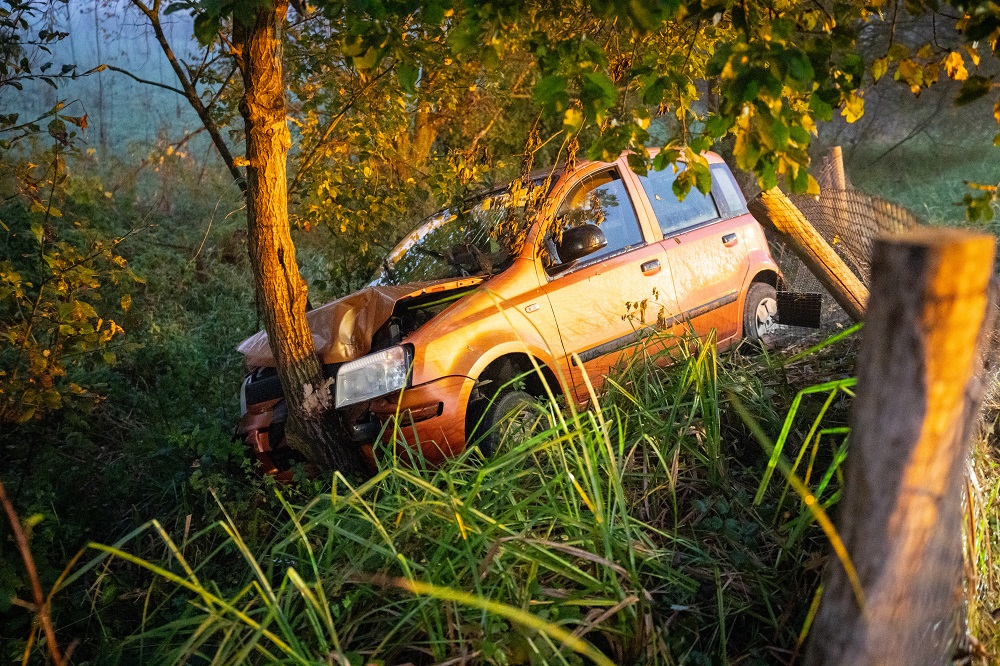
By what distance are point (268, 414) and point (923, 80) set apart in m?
3.37

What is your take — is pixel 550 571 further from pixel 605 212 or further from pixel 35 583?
pixel 605 212

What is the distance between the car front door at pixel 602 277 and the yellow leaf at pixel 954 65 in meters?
1.79

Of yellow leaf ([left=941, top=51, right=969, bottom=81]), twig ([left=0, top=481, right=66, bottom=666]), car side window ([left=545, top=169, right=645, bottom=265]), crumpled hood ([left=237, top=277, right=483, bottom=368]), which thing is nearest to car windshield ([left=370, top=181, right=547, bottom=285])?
car side window ([left=545, top=169, right=645, bottom=265])

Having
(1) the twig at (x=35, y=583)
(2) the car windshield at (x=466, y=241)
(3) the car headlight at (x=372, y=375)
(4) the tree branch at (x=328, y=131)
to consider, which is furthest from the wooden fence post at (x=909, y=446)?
(4) the tree branch at (x=328, y=131)

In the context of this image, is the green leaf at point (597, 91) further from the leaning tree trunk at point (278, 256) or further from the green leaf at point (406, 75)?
the leaning tree trunk at point (278, 256)

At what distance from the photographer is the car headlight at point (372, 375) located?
147 inches

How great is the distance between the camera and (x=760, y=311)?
220 inches

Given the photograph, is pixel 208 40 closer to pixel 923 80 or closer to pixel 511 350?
pixel 511 350

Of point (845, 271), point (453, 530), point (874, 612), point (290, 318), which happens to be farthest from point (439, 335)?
point (874, 612)

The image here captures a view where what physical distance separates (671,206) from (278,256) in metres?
2.60

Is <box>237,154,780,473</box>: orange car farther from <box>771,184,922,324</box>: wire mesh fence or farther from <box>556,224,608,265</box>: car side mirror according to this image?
<box>771,184,922,324</box>: wire mesh fence

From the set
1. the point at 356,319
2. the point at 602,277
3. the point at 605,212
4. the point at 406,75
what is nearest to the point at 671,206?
the point at 605,212

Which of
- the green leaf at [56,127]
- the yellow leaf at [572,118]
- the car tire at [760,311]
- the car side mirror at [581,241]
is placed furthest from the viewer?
the car tire at [760,311]

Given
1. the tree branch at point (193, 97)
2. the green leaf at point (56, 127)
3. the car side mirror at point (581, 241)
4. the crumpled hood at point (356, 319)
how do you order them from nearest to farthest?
the green leaf at point (56, 127), the crumpled hood at point (356, 319), the car side mirror at point (581, 241), the tree branch at point (193, 97)
